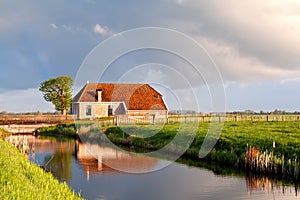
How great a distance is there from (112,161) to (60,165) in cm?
324

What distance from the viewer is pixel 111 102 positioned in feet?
174

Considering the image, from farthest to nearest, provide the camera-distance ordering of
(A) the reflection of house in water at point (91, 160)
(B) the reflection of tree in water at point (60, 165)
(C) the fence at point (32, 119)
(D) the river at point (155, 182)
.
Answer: (C) the fence at point (32, 119) → (A) the reflection of house in water at point (91, 160) → (B) the reflection of tree in water at point (60, 165) → (D) the river at point (155, 182)

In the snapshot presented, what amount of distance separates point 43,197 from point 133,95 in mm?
43773

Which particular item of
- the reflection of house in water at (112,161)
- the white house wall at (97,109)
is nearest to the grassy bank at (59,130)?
the white house wall at (97,109)

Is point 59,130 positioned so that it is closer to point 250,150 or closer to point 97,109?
point 97,109

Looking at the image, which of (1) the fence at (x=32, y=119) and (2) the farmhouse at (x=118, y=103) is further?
(1) the fence at (x=32, y=119)

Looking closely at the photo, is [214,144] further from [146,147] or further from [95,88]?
[95,88]

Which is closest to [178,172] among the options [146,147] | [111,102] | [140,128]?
[146,147]

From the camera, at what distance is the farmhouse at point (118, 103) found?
51281 millimetres

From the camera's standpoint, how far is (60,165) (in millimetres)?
22391

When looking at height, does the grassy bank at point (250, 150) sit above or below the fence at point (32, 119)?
below

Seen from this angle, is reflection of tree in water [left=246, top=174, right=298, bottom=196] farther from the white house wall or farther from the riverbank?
the white house wall

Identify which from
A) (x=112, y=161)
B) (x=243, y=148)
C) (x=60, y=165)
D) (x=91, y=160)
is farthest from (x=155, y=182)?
(x=91, y=160)

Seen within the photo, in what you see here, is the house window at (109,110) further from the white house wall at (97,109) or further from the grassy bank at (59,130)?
the grassy bank at (59,130)
